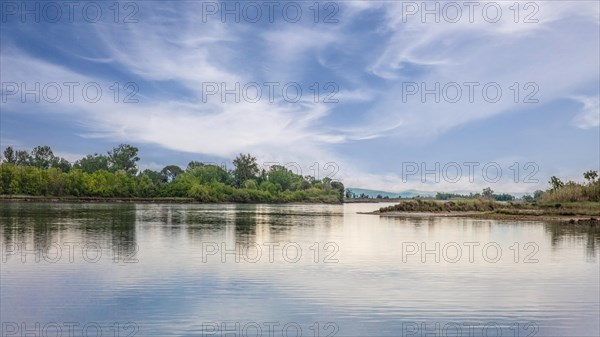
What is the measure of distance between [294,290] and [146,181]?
132572 millimetres

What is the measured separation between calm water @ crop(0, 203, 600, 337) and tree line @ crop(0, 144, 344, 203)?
105 m

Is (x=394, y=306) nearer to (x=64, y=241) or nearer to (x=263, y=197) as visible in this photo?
(x=64, y=241)

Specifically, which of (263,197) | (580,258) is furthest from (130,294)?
(263,197)

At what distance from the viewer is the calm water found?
1052cm

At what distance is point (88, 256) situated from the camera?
1962cm

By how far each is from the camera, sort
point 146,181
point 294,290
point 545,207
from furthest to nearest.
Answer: point 146,181, point 545,207, point 294,290

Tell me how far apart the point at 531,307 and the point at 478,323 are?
221cm

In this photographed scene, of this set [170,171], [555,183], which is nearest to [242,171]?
[170,171]

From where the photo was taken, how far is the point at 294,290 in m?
13.9

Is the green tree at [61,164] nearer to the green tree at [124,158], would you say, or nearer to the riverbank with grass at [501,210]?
the green tree at [124,158]


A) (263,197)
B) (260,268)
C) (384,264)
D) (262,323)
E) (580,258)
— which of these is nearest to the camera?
(262,323)

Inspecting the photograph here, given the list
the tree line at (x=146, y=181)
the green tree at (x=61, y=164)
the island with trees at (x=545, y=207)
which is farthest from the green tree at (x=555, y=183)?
the green tree at (x=61, y=164)

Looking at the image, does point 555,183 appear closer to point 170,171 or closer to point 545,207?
point 545,207

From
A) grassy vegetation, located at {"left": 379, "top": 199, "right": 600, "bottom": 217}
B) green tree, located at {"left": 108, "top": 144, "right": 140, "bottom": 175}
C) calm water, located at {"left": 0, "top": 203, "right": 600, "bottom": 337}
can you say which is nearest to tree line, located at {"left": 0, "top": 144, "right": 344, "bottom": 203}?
green tree, located at {"left": 108, "top": 144, "right": 140, "bottom": 175}
